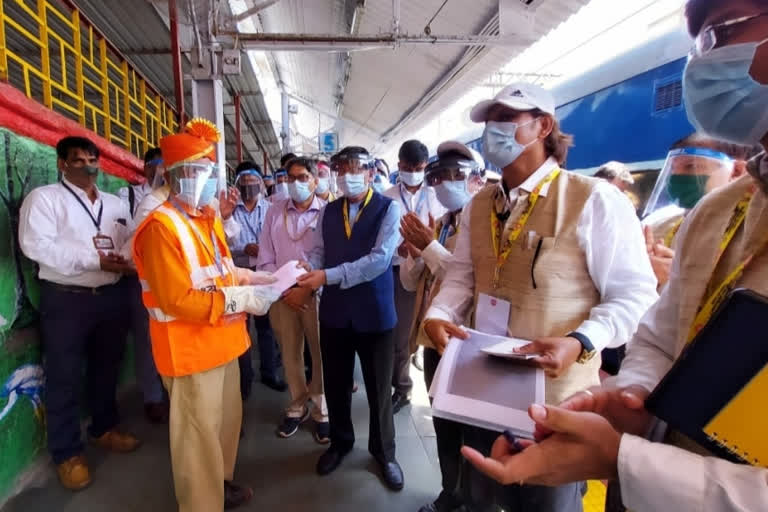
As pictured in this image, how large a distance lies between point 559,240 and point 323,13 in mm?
7692

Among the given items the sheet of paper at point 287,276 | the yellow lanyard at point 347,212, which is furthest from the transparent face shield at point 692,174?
the sheet of paper at point 287,276

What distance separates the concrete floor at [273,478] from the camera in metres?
2.18

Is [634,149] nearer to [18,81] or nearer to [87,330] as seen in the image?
[87,330]

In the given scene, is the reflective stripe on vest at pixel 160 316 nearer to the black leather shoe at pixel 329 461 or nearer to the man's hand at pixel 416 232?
the man's hand at pixel 416 232

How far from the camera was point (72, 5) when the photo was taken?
3.36 meters

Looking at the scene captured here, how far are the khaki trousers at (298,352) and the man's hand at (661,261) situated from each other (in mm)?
2034

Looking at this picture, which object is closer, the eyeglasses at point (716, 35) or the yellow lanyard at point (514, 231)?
the eyeglasses at point (716, 35)

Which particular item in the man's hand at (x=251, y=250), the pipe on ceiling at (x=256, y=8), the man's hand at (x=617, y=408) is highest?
the pipe on ceiling at (x=256, y=8)

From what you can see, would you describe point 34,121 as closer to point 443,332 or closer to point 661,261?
point 443,332

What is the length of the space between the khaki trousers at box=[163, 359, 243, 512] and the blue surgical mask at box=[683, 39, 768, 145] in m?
1.92

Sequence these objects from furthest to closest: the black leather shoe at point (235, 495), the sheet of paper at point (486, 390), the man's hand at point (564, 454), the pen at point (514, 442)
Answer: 1. the black leather shoe at point (235, 495)
2. the sheet of paper at point (486, 390)
3. the pen at point (514, 442)
4. the man's hand at point (564, 454)

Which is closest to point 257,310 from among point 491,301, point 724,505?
point 491,301

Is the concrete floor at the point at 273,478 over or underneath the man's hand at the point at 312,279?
underneath

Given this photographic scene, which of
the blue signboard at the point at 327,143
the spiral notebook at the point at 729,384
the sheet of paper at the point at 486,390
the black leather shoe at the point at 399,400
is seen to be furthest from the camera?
the blue signboard at the point at 327,143
